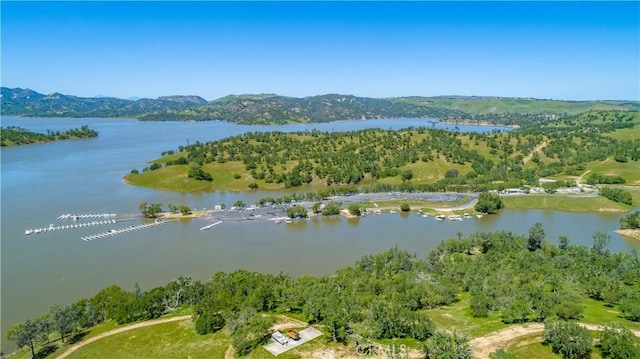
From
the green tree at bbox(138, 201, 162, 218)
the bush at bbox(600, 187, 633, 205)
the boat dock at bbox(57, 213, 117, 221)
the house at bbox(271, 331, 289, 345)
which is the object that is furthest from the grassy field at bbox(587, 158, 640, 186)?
the boat dock at bbox(57, 213, 117, 221)

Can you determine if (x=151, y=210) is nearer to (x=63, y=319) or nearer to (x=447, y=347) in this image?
(x=63, y=319)

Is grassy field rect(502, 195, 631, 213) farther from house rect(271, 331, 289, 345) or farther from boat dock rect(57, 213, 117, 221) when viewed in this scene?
boat dock rect(57, 213, 117, 221)

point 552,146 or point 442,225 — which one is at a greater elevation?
point 552,146

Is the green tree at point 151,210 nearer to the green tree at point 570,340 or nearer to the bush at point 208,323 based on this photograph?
the bush at point 208,323

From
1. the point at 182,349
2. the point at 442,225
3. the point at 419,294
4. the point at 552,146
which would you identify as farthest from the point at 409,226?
the point at 552,146

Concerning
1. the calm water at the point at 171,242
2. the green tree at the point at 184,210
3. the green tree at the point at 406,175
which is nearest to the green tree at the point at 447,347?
the calm water at the point at 171,242

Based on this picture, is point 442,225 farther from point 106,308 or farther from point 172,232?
point 106,308
